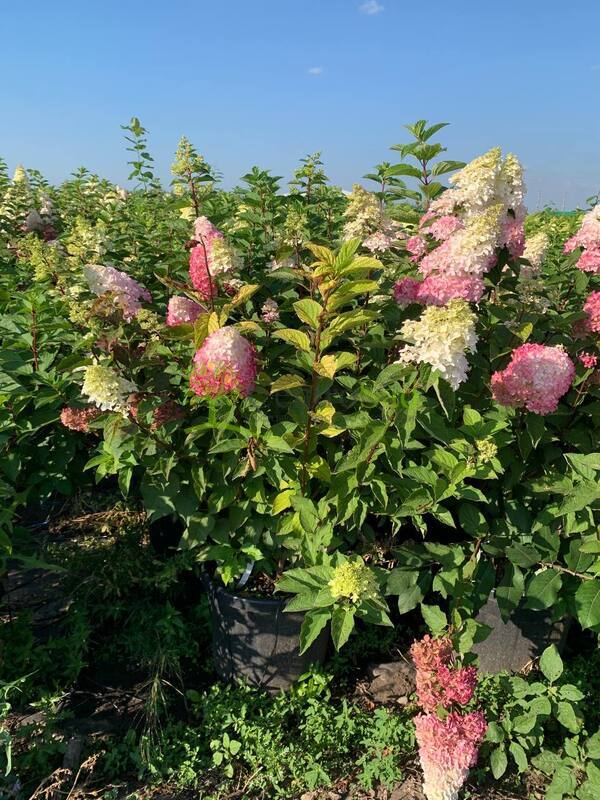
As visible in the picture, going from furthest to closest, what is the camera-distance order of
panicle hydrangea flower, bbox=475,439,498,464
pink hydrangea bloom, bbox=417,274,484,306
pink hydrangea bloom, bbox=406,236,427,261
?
1. pink hydrangea bloom, bbox=406,236,427,261
2. pink hydrangea bloom, bbox=417,274,484,306
3. panicle hydrangea flower, bbox=475,439,498,464

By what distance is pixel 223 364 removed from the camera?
1683 mm

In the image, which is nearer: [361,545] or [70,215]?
[361,545]

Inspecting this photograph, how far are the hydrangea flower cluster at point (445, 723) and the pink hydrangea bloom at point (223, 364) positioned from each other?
101 cm

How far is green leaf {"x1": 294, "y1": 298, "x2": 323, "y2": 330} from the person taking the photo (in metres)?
1.69

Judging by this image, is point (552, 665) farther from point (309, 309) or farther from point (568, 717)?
point (309, 309)

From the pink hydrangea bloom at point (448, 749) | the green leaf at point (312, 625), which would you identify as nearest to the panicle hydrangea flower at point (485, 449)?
the green leaf at point (312, 625)

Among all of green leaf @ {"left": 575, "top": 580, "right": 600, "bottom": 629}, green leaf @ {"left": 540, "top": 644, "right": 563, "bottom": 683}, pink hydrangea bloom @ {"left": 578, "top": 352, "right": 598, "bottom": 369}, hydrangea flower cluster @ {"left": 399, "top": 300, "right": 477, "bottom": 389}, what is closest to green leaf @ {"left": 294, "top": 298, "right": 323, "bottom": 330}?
hydrangea flower cluster @ {"left": 399, "top": 300, "right": 477, "bottom": 389}

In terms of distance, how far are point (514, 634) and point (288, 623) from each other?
0.94 meters

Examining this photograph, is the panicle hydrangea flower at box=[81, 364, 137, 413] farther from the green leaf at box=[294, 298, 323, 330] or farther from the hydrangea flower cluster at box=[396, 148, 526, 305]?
the hydrangea flower cluster at box=[396, 148, 526, 305]

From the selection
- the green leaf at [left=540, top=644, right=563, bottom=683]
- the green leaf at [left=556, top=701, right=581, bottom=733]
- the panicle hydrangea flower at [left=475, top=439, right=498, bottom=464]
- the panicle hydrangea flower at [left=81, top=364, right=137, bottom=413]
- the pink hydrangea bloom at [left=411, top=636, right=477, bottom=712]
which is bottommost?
the green leaf at [left=556, top=701, right=581, bottom=733]

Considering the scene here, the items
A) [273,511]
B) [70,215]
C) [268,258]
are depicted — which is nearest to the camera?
[273,511]

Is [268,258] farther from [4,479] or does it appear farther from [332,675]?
[332,675]

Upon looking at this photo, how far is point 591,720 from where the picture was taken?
2309 mm

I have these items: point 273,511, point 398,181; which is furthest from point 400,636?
point 398,181
